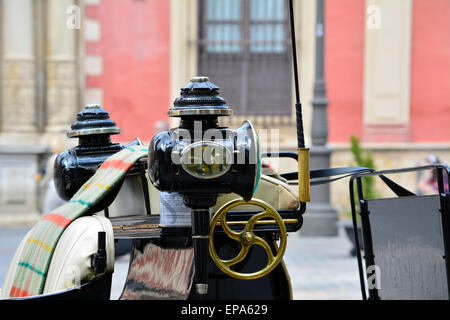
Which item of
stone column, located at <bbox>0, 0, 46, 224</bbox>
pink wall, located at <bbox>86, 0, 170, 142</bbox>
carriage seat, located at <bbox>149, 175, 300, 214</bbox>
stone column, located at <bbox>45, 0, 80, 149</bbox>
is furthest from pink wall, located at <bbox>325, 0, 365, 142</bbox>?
carriage seat, located at <bbox>149, 175, 300, 214</bbox>

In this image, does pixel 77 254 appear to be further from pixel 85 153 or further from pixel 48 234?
pixel 85 153

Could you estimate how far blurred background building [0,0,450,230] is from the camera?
37.3 feet

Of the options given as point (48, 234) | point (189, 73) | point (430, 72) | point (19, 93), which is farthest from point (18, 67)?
point (48, 234)

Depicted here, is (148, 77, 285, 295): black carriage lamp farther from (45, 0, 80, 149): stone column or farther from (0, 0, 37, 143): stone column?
(0, 0, 37, 143): stone column

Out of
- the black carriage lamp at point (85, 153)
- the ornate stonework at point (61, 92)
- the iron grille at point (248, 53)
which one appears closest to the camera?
the black carriage lamp at point (85, 153)

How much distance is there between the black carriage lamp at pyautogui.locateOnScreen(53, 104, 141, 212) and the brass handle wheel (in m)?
0.69

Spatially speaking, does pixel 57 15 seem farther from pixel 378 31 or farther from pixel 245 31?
pixel 378 31

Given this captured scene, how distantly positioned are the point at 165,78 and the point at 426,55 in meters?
4.44

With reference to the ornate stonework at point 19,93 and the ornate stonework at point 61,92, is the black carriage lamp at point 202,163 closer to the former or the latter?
the ornate stonework at point 61,92

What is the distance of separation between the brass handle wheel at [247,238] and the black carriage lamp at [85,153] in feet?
2.26

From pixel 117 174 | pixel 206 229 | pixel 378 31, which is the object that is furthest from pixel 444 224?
pixel 378 31

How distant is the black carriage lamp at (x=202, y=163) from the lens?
1973 mm

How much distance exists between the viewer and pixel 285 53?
12.2 m

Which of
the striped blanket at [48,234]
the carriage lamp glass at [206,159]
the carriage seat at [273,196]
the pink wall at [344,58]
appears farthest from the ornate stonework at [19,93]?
the carriage lamp glass at [206,159]
